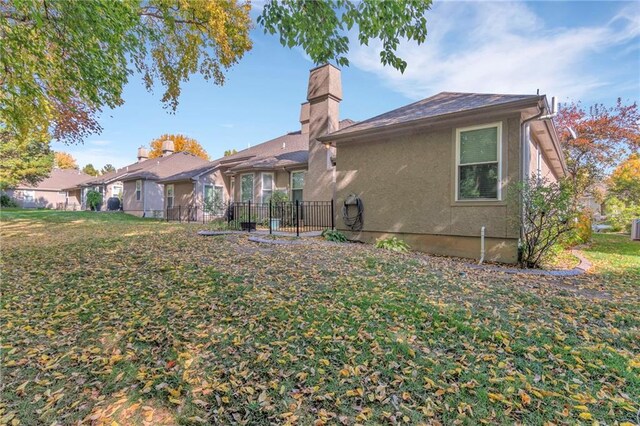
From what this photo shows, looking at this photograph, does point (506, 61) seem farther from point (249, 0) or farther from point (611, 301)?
point (249, 0)

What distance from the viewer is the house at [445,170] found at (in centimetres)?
658

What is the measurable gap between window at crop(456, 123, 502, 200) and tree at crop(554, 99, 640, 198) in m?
14.3

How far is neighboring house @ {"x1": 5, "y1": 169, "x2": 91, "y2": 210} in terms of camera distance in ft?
108

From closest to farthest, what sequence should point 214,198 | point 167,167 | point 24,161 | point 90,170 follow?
point 214,198 < point 24,161 < point 167,167 < point 90,170

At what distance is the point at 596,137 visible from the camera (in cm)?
1833

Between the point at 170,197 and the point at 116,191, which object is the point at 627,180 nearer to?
the point at 170,197

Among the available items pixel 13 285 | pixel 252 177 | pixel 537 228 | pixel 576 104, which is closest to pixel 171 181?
pixel 252 177

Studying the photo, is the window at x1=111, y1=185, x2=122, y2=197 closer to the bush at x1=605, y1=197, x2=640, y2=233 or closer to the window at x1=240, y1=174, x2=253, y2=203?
the window at x1=240, y1=174, x2=253, y2=203

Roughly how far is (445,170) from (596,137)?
17.5m

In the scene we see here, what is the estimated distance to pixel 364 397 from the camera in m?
2.44

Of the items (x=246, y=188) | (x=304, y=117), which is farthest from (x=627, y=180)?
(x=246, y=188)

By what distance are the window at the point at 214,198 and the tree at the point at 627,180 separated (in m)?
23.2

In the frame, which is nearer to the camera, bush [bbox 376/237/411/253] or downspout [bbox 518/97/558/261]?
downspout [bbox 518/97/558/261]

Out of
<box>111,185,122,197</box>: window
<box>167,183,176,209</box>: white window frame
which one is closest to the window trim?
<box>167,183,176,209</box>: white window frame
